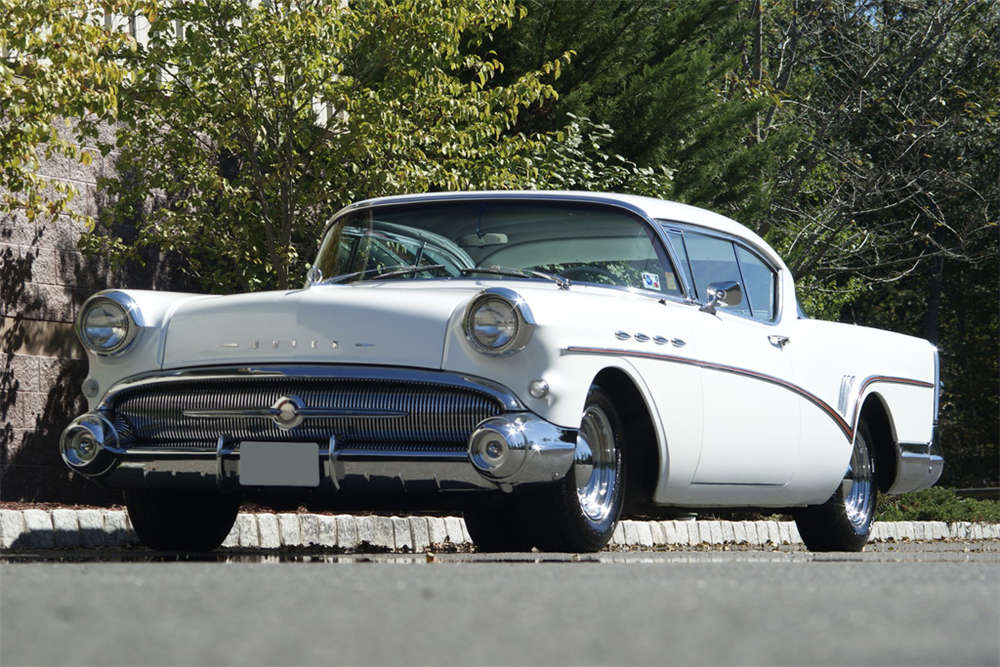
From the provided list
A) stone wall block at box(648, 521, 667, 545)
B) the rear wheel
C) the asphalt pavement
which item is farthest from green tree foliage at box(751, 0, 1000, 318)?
the asphalt pavement

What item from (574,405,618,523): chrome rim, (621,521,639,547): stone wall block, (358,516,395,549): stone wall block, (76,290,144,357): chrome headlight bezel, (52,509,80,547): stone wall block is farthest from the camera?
(621,521,639,547): stone wall block

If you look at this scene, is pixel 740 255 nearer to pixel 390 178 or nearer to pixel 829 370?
pixel 829 370

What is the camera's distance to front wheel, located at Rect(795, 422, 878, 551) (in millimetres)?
8648

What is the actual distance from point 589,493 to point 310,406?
4.07ft

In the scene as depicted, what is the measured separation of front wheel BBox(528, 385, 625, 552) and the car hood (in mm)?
714

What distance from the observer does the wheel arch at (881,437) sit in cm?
899

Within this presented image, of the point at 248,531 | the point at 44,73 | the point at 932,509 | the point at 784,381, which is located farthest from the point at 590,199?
the point at 932,509

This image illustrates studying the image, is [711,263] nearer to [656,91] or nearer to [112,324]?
[112,324]

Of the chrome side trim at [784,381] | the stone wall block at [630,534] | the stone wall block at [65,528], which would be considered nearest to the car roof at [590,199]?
the chrome side trim at [784,381]

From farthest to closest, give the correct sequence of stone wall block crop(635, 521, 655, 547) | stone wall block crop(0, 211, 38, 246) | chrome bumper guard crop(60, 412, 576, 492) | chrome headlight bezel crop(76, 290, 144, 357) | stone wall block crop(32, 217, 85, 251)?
1. stone wall block crop(32, 217, 85, 251)
2. stone wall block crop(0, 211, 38, 246)
3. stone wall block crop(635, 521, 655, 547)
4. chrome headlight bezel crop(76, 290, 144, 357)
5. chrome bumper guard crop(60, 412, 576, 492)

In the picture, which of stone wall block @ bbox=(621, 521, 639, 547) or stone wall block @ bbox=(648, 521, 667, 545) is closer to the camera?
stone wall block @ bbox=(621, 521, 639, 547)

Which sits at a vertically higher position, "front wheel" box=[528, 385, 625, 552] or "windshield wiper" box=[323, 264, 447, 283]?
"windshield wiper" box=[323, 264, 447, 283]

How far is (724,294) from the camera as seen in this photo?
7.62m

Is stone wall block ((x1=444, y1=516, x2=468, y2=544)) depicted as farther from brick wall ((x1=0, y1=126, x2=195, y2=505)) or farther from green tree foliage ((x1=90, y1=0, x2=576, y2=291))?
brick wall ((x1=0, y1=126, x2=195, y2=505))
